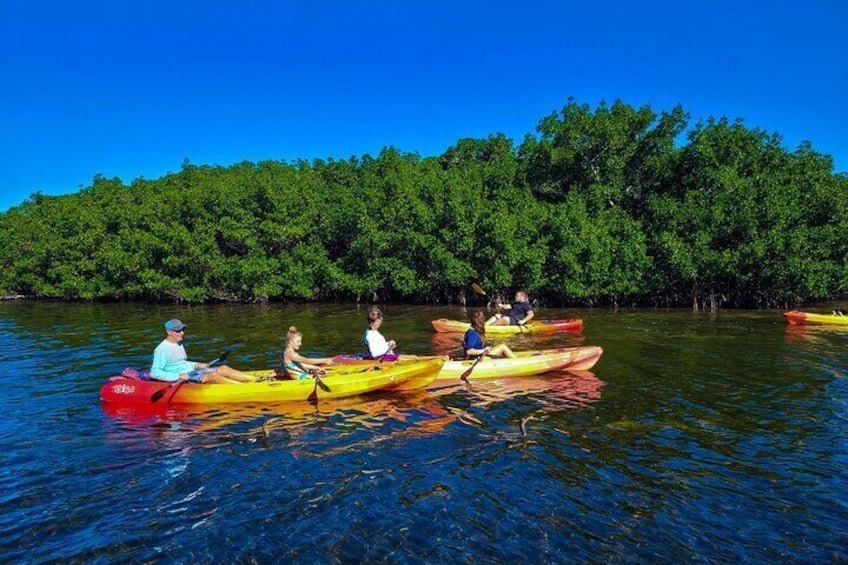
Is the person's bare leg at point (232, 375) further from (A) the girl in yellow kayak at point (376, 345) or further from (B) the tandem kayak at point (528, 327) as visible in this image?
(B) the tandem kayak at point (528, 327)

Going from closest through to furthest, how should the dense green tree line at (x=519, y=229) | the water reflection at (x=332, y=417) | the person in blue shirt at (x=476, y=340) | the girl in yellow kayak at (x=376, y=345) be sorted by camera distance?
the water reflection at (x=332, y=417) → the girl in yellow kayak at (x=376, y=345) → the person in blue shirt at (x=476, y=340) → the dense green tree line at (x=519, y=229)

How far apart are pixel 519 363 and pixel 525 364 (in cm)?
16

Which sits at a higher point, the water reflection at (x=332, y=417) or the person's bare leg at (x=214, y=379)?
the person's bare leg at (x=214, y=379)

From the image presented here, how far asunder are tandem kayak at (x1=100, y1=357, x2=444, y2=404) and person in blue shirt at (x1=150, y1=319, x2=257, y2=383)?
22 cm

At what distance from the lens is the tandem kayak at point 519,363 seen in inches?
477

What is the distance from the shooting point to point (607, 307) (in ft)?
100.0

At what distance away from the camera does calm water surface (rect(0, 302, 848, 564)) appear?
546 centimetres

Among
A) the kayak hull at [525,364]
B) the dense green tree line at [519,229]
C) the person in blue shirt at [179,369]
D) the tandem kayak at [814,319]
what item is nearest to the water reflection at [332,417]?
the kayak hull at [525,364]

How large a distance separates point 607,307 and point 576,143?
1022cm

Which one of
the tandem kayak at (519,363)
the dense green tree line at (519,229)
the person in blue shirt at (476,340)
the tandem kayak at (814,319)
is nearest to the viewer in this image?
the tandem kayak at (519,363)

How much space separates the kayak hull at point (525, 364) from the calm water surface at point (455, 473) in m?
0.37

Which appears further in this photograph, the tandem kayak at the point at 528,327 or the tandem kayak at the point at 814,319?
the tandem kayak at the point at 814,319

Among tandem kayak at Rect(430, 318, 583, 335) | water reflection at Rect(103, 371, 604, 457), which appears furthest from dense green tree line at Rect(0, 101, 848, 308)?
water reflection at Rect(103, 371, 604, 457)

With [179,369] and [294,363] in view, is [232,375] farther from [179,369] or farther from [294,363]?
[294,363]
